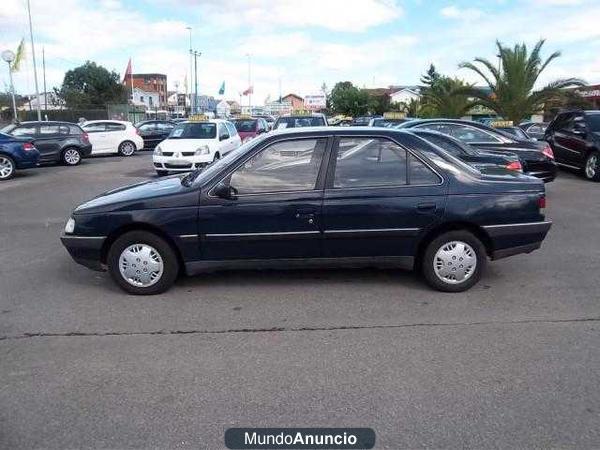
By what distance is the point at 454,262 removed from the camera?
5211 millimetres

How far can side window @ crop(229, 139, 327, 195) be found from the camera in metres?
5.14

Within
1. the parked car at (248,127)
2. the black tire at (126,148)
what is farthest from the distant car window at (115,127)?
the parked car at (248,127)

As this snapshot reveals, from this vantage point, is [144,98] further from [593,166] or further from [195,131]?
[593,166]

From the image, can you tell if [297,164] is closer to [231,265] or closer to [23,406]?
[231,265]

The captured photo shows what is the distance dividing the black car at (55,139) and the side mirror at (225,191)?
48.2ft

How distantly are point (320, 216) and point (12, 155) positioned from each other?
1258cm

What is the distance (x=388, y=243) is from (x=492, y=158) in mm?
4857

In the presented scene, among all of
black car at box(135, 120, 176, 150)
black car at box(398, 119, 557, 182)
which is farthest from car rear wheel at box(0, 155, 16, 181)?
black car at box(135, 120, 176, 150)

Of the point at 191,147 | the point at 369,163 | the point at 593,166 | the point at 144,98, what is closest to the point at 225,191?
the point at 369,163

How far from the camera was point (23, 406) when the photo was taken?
3326mm

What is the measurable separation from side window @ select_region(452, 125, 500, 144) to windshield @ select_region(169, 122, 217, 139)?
22.4ft

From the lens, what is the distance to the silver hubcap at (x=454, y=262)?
5207 millimetres

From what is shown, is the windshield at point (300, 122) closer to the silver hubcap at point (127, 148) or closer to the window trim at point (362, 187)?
the silver hubcap at point (127, 148)

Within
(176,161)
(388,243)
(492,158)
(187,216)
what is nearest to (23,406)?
(187,216)
